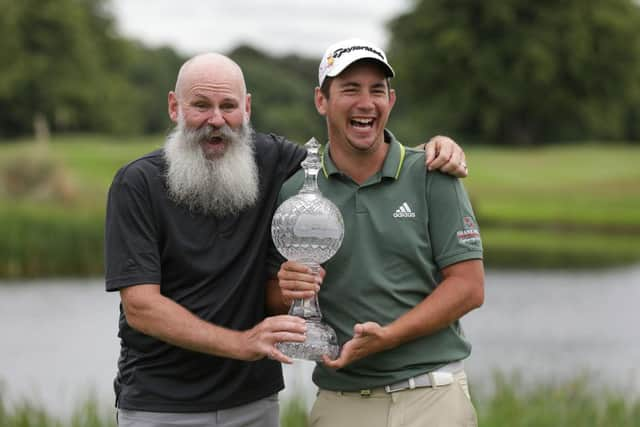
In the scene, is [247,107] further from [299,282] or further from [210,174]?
[299,282]

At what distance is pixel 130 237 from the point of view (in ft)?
12.8

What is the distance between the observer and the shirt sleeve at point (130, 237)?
12.7 feet

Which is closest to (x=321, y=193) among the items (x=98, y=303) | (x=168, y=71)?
(x=98, y=303)

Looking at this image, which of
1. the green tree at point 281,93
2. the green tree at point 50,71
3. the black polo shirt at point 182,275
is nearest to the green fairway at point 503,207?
the green tree at point 50,71

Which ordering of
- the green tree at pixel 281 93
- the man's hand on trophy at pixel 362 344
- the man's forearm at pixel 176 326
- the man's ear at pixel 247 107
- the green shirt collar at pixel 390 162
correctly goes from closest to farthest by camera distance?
the man's hand on trophy at pixel 362 344, the man's forearm at pixel 176 326, the green shirt collar at pixel 390 162, the man's ear at pixel 247 107, the green tree at pixel 281 93

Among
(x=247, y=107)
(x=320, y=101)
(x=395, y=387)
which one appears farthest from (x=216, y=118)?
(x=395, y=387)

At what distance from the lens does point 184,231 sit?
399cm

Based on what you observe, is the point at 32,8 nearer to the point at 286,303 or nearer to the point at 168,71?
the point at 168,71

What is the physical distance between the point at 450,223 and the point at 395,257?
23 cm

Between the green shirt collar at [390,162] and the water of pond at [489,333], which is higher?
the green shirt collar at [390,162]

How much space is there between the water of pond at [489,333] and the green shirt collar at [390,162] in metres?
5.02

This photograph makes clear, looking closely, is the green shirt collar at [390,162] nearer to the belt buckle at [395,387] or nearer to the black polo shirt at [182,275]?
the black polo shirt at [182,275]

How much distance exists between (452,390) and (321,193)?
0.87 m

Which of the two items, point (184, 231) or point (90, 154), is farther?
point (90, 154)
